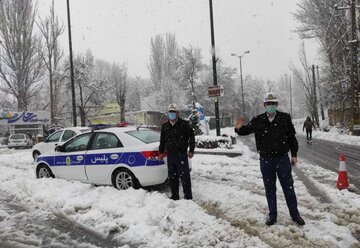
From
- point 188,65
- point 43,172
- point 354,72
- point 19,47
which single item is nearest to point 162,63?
point 188,65

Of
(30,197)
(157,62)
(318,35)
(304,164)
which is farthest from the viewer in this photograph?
(157,62)

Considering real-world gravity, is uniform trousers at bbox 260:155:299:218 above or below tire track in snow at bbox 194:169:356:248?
above

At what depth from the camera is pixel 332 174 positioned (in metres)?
9.54

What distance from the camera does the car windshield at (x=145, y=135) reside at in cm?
776

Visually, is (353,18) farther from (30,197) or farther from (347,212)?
(30,197)

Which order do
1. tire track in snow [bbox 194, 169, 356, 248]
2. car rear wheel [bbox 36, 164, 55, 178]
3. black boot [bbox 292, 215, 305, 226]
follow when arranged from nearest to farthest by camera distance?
tire track in snow [bbox 194, 169, 356, 248], black boot [bbox 292, 215, 305, 226], car rear wheel [bbox 36, 164, 55, 178]

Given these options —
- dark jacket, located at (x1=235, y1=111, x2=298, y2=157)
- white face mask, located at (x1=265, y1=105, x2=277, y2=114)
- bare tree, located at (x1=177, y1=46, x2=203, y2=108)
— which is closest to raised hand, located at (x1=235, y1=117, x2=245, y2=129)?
dark jacket, located at (x1=235, y1=111, x2=298, y2=157)

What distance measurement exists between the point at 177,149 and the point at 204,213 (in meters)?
1.43

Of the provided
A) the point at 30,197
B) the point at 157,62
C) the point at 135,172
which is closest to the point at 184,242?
the point at 135,172

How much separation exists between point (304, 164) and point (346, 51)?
70.5 ft

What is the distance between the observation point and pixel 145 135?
8.06 meters

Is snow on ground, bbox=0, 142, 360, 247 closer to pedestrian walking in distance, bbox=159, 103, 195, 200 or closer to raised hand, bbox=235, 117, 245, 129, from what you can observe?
pedestrian walking in distance, bbox=159, 103, 195, 200

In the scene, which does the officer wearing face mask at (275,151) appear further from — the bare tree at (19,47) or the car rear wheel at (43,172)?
the bare tree at (19,47)

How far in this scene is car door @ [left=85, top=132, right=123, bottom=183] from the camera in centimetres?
761
